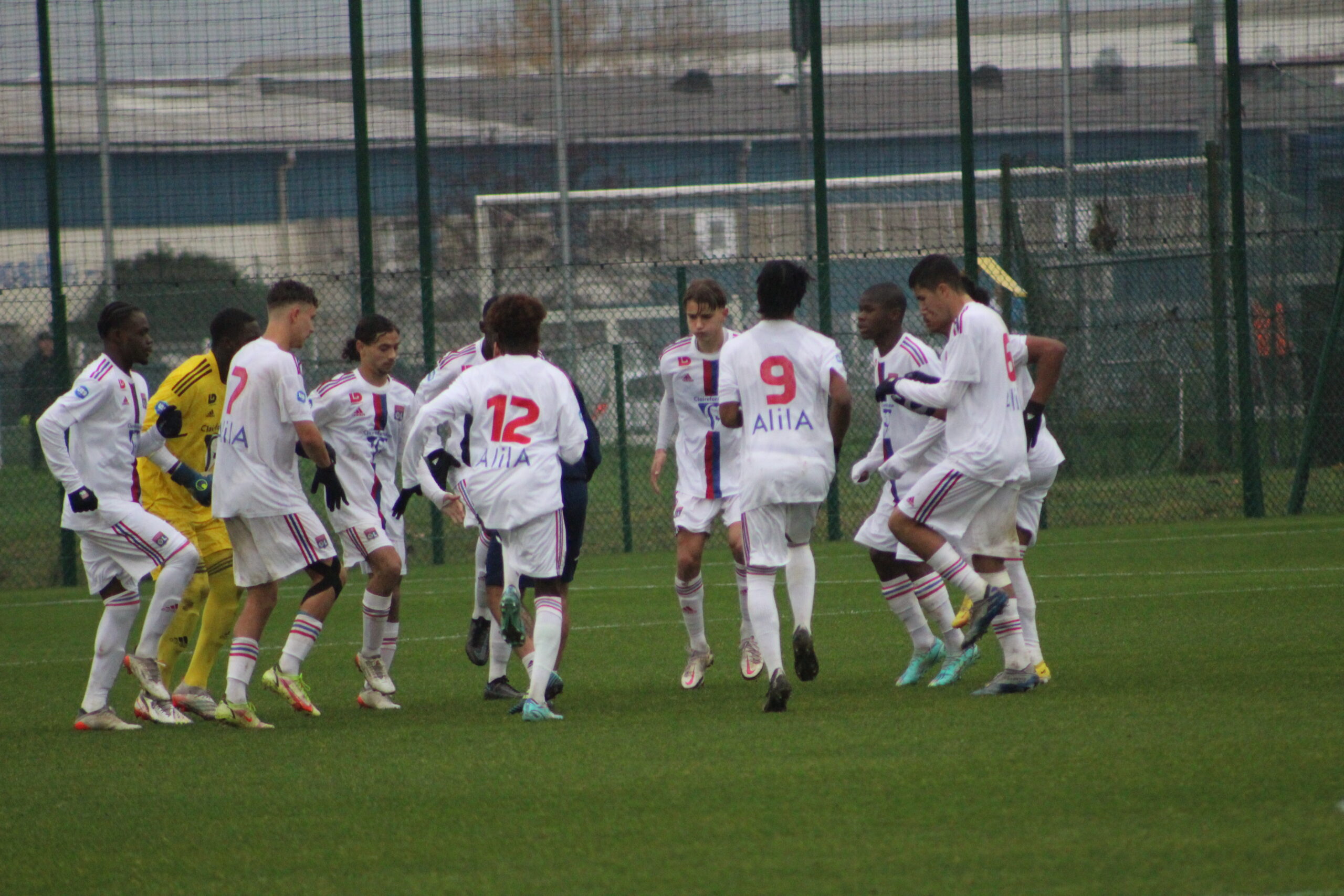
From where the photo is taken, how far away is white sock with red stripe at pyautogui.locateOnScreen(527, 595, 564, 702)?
6980mm

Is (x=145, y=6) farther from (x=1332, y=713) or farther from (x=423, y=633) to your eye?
(x=1332, y=713)

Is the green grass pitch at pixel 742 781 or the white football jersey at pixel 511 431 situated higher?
the white football jersey at pixel 511 431

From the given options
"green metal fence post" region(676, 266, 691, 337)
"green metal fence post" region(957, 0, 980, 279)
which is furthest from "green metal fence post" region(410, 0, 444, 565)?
"green metal fence post" region(957, 0, 980, 279)

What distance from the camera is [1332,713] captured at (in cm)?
601

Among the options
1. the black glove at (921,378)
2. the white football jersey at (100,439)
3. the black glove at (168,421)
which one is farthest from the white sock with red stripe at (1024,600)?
the white football jersey at (100,439)

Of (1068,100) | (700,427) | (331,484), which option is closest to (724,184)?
(1068,100)

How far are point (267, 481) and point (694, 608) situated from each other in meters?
2.35

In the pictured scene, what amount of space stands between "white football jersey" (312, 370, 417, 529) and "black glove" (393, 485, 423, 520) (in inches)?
4.8

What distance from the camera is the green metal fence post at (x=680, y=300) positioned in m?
15.8

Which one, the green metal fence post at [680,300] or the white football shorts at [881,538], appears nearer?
the white football shorts at [881,538]

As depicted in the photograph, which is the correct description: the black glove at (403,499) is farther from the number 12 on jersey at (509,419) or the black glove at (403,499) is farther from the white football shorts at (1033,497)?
the white football shorts at (1033,497)

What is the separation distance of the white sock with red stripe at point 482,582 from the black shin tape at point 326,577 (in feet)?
2.35

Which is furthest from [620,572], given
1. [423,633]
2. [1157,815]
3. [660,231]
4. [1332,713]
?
[1157,815]

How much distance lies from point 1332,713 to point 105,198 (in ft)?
46.0
